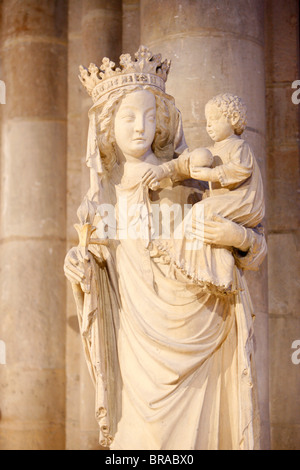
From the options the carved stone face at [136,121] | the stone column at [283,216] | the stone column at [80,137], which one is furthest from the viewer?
Result: the stone column at [80,137]

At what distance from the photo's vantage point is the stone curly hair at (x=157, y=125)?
5.45 m

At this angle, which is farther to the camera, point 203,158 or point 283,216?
point 283,216

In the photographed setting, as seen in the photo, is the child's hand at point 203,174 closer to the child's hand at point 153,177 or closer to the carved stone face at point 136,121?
the child's hand at point 153,177

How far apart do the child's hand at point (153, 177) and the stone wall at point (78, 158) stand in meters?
1.06

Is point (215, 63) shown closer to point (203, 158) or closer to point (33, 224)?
point (203, 158)

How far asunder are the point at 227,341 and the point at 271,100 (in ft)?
7.32

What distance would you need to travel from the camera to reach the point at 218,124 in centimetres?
531

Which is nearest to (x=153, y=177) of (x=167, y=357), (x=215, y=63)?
(x=167, y=357)

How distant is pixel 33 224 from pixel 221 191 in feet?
7.48

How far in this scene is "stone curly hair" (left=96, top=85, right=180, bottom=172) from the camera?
215 inches

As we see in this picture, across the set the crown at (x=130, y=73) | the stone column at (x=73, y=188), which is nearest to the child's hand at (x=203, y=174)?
the crown at (x=130, y=73)

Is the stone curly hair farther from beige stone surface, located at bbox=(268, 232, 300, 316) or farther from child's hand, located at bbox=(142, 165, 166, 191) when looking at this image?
beige stone surface, located at bbox=(268, 232, 300, 316)
